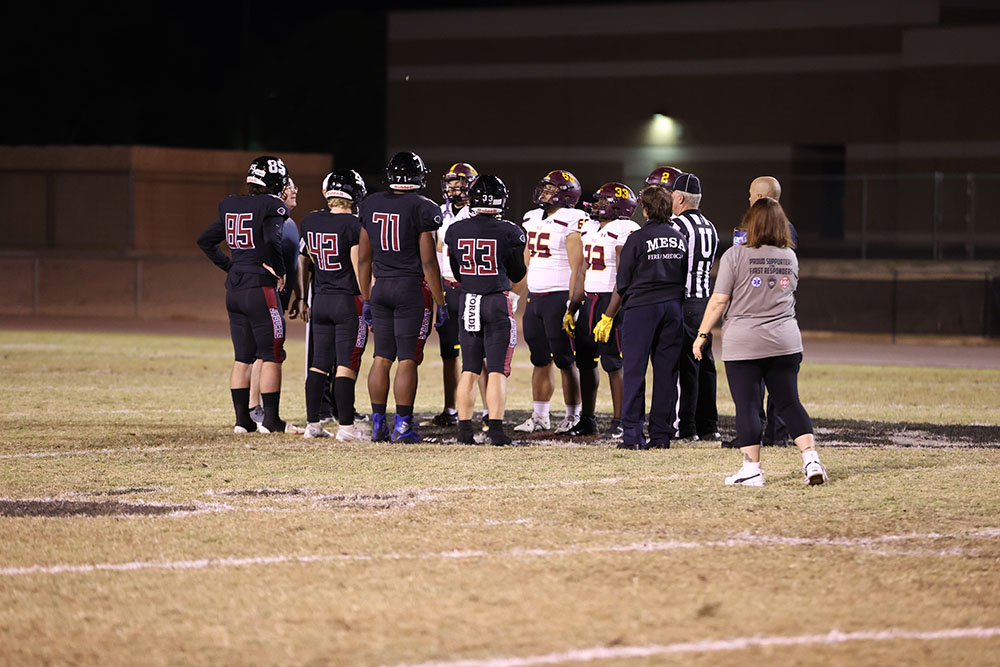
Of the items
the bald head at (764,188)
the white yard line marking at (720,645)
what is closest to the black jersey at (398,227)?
the bald head at (764,188)

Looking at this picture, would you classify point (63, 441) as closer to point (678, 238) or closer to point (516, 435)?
point (516, 435)

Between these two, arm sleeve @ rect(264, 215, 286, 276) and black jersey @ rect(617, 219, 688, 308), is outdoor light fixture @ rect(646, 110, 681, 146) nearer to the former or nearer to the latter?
arm sleeve @ rect(264, 215, 286, 276)

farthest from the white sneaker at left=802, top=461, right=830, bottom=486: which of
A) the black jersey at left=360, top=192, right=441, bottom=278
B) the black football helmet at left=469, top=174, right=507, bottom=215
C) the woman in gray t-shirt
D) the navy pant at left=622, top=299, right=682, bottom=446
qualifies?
the black jersey at left=360, top=192, right=441, bottom=278

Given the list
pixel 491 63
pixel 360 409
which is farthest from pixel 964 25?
pixel 360 409

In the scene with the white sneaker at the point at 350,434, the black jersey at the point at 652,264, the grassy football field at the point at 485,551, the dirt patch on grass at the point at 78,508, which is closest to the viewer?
the grassy football field at the point at 485,551

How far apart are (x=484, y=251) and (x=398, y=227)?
2.38ft

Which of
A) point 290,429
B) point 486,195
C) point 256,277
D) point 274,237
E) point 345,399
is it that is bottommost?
point 290,429

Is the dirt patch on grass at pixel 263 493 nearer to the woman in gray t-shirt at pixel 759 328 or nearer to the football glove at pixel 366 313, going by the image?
the woman in gray t-shirt at pixel 759 328

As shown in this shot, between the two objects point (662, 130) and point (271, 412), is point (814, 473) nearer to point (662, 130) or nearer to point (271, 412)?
point (271, 412)

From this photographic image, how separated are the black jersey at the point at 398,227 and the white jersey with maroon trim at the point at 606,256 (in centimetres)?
147

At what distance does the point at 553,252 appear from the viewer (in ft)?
39.8

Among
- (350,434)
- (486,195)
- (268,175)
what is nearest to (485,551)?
(486,195)

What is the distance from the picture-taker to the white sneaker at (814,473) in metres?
9.12

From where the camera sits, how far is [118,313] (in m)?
30.2
